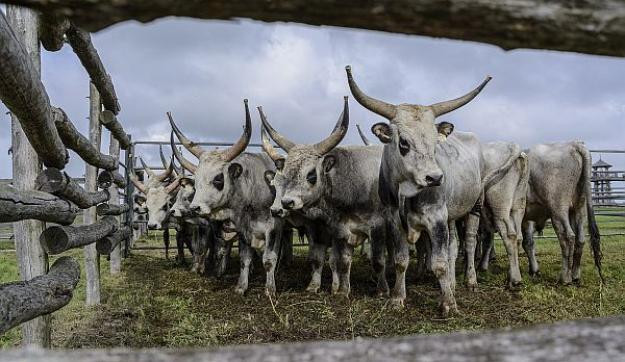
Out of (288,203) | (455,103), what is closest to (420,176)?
(455,103)

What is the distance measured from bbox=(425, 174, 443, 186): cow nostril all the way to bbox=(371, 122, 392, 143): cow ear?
2.60ft

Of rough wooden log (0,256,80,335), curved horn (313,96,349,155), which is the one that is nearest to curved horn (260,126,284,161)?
curved horn (313,96,349,155)

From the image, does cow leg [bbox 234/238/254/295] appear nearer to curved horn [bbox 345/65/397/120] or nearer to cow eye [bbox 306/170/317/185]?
cow eye [bbox 306/170/317/185]

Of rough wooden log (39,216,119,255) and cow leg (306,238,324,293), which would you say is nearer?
rough wooden log (39,216,119,255)

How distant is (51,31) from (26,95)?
5.47 ft

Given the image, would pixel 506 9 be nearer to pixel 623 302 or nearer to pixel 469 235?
pixel 623 302

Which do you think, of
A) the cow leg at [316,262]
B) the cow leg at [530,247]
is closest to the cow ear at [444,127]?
the cow leg at [316,262]

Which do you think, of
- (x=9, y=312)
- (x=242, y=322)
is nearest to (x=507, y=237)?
(x=242, y=322)

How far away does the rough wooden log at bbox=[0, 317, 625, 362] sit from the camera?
875 mm

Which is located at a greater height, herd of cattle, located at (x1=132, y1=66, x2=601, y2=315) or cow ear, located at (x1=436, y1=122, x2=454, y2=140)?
cow ear, located at (x1=436, y1=122, x2=454, y2=140)

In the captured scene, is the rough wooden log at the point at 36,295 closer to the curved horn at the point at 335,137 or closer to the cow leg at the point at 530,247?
the curved horn at the point at 335,137

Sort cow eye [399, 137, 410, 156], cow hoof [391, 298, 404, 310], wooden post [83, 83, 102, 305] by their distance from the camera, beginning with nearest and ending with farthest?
cow eye [399, 137, 410, 156] < cow hoof [391, 298, 404, 310] < wooden post [83, 83, 102, 305]

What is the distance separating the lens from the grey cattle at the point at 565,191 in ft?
24.7

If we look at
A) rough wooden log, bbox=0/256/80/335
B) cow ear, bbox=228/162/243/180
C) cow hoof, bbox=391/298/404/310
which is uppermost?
cow ear, bbox=228/162/243/180
